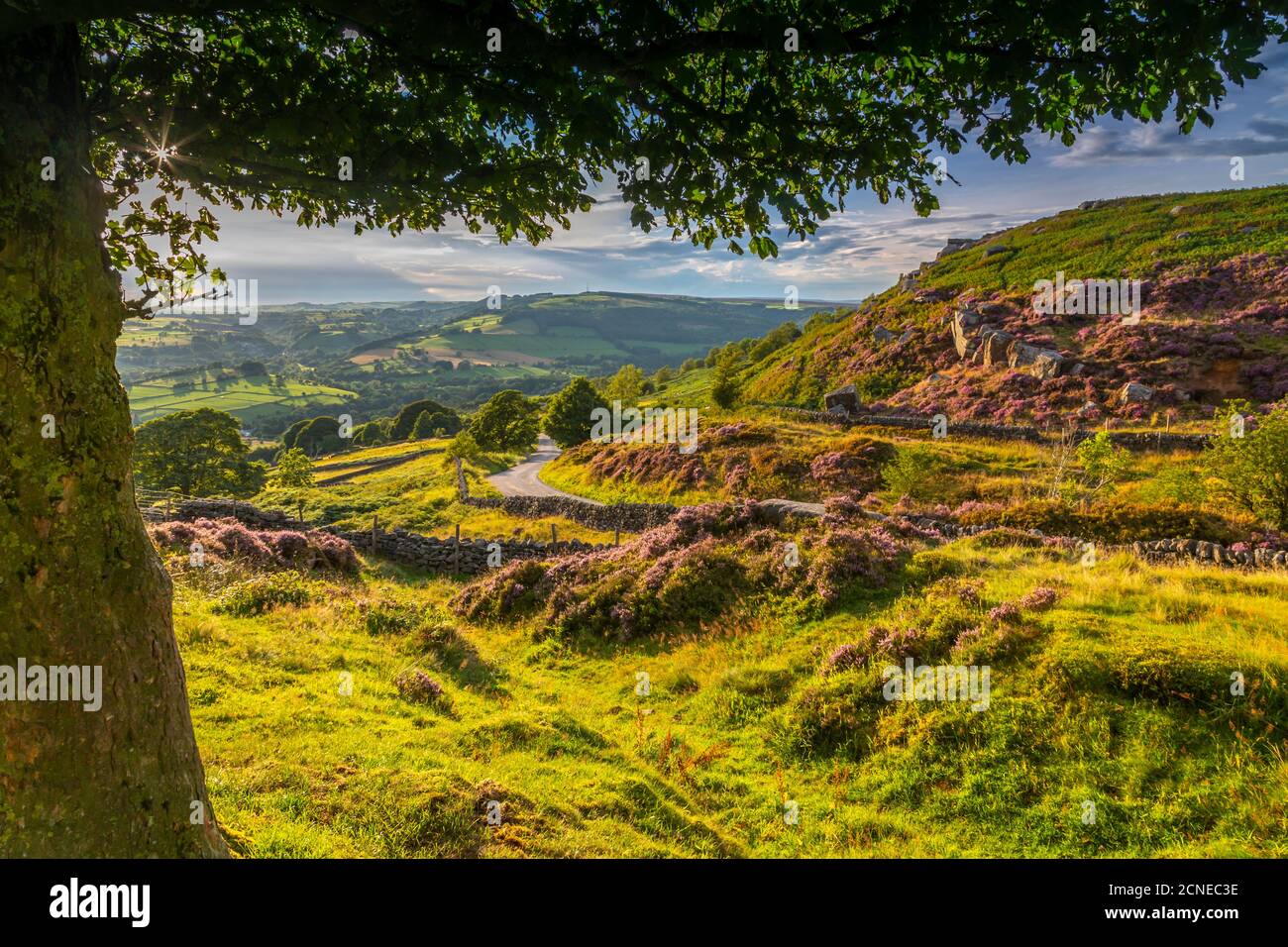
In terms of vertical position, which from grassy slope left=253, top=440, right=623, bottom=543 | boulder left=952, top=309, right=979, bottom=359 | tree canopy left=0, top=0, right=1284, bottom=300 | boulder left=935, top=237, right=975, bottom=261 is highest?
boulder left=935, top=237, right=975, bottom=261

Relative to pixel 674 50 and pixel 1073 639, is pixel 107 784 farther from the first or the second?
pixel 1073 639

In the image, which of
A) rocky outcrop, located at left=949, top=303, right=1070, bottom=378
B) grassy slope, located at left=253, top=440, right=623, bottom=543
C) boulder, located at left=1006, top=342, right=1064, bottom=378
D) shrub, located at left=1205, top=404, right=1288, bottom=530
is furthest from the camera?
rocky outcrop, located at left=949, top=303, right=1070, bottom=378

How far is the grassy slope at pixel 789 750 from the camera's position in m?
6.01

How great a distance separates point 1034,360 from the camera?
46875 mm

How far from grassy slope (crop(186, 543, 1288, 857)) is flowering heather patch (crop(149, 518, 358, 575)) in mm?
7799

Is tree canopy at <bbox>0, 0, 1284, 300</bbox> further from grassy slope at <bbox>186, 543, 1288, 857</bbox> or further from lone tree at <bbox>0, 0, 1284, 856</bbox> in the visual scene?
grassy slope at <bbox>186, 543, 1288, 857</bbox>

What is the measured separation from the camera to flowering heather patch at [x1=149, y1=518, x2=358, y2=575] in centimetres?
1908

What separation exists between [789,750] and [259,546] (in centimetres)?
1930

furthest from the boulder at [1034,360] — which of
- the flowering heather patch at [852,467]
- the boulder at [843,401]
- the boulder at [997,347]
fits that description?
the flowering heather patch at [852,467]

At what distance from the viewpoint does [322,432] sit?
124875 millimetres

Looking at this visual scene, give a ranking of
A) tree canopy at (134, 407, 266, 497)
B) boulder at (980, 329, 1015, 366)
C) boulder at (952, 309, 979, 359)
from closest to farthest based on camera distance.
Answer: boulder at (980, 329, 1015, 366) < tree canopy at (134, 407, 266, 497) < boulder at (952, 309, 979, 359)

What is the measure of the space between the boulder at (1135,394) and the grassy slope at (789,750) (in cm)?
3543

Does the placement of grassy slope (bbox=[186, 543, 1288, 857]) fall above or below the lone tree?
below

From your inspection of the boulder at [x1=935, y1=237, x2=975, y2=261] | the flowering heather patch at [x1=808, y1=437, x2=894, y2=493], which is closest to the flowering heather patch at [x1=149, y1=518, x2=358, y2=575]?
the flowering heather patch at [x1=808, y1=437, x2=894, y2=493]
